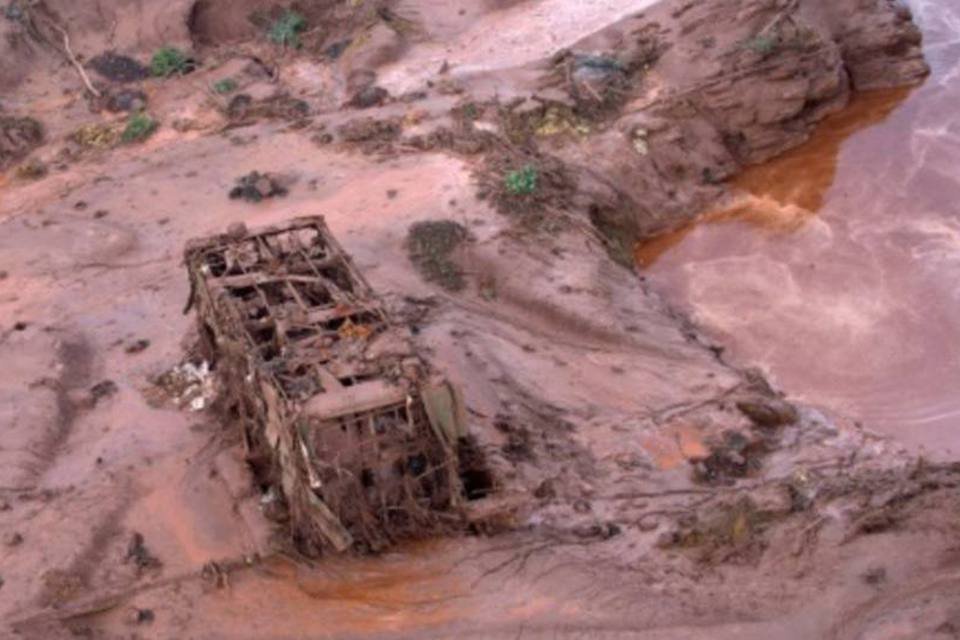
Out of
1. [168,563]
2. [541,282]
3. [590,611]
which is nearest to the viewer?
[590,611]

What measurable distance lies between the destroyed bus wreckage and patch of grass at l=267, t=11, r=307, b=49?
392 inches

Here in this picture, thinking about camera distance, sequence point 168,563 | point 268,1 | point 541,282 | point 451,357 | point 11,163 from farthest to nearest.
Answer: point 268,1 < point 11,163 < point 541,282 < point 451,357 < point 168,563

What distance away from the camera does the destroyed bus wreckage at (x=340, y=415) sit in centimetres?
942

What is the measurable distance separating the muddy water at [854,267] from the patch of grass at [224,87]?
713cm

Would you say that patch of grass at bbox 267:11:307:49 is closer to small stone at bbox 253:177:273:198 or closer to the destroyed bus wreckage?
small stone at bbox 253:177:273:198

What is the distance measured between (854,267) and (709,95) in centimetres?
371

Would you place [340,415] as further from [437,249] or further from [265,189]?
[265,189]

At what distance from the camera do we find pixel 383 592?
386 inches

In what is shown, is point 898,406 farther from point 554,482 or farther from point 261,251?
point 261,251

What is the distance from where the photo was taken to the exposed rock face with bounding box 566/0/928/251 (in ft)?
55.5

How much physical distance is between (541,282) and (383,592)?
5.44m

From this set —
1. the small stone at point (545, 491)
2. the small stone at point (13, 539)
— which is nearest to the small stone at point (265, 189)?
the small stone at point (13, 539)

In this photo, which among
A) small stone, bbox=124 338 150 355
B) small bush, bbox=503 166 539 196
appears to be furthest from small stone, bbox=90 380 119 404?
small bush, bbox=503 166 539 196

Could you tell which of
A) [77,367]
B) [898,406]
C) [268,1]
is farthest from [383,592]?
[268,1]
